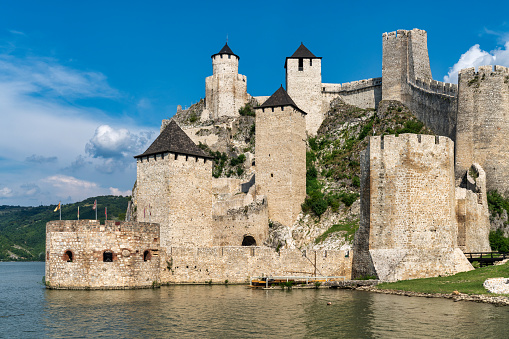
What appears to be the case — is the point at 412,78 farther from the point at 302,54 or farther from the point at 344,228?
the point at 344,228

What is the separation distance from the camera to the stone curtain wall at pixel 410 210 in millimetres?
28906

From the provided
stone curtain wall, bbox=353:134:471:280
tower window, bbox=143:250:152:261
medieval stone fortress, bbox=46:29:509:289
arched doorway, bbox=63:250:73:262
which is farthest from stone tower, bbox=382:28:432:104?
arched doorway, bbox=63:250:73:262

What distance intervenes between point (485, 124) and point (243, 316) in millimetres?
27733

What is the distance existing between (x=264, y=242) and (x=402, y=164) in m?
16.9

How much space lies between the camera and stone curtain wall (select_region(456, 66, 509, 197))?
136 feet

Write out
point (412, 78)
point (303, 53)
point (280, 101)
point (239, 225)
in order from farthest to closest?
1. point (303, 53)
2. point (412, 78)
3. point (280, 101)
4. point (239, 225)

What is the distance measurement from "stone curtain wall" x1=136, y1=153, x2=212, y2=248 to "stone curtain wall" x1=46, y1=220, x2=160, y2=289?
6214mm

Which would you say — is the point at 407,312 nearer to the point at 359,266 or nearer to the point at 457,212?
the point at 359,266

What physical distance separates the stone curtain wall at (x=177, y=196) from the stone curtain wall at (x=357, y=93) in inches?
1111

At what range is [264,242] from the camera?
4372cm

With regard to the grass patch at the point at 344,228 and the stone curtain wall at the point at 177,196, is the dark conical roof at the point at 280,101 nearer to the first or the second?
the grass patch at the point at 344,228

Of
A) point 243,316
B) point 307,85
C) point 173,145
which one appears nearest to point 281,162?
point 173,145

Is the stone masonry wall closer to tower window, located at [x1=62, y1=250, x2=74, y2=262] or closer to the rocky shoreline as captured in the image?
the rocky shoreline

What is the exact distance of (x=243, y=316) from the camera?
21.9 meters
